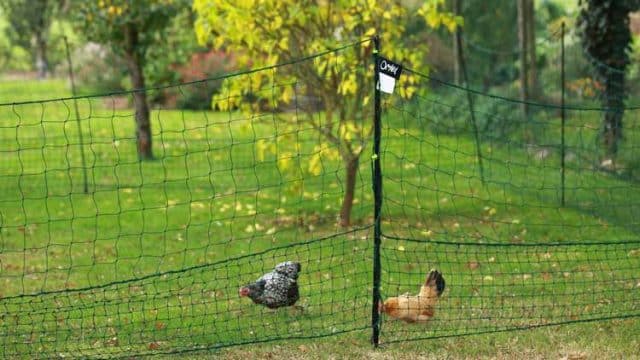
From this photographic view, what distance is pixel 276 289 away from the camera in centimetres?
570

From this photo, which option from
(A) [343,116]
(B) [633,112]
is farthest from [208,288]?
(B) [633,112]

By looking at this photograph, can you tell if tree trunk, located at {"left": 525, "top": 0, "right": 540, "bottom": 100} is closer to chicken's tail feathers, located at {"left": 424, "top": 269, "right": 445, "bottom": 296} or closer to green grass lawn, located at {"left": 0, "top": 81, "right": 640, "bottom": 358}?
green grass lawn, located at {"left": 0, "top": 81, "right": 640, "bottom": 358}

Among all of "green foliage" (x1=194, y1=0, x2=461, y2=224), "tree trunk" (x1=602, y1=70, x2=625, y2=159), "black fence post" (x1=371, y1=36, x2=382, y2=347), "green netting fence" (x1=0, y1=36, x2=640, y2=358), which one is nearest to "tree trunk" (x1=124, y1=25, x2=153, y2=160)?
"green netting fence" (x1=0, y1=36, x2=640, y2=358)

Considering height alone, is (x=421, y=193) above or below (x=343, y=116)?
below

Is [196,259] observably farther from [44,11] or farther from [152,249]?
[44,11]

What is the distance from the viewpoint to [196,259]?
24.5 ft

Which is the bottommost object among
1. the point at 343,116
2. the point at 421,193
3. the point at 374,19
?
the point at 421,193

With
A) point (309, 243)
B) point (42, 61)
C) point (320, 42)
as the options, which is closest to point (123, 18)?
point (320, 42)

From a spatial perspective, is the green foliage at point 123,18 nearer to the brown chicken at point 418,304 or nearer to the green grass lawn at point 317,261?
the green grass lawn at point 317,261

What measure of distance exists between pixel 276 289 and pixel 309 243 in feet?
1.19

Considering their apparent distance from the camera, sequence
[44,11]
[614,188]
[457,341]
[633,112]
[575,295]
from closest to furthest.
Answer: [457,341], [575,295], [614,188], [633,112], [44,11]

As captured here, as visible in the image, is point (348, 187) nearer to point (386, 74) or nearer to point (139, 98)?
point (386, 74)

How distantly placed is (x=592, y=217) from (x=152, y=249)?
399 cm

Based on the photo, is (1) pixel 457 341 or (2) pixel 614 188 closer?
(1) pixel 457 341
